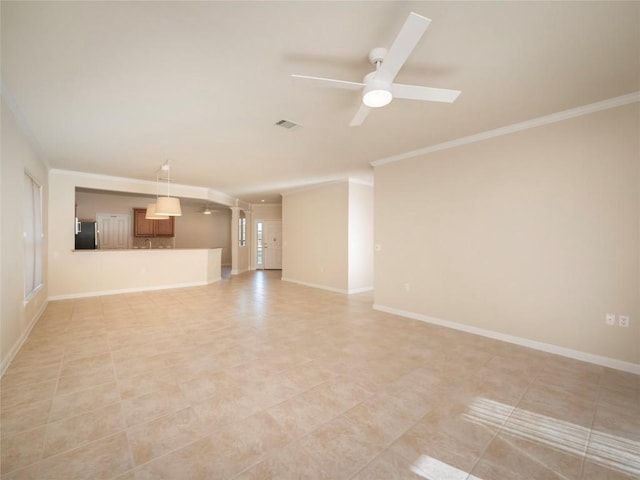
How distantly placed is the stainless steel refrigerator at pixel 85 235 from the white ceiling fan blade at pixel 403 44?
8542 mm

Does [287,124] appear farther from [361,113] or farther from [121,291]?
[121,291]

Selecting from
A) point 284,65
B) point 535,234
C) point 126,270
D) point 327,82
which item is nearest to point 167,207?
point 126,270

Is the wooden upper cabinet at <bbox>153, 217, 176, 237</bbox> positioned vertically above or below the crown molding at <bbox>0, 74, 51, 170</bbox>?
below

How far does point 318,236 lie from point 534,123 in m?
4.95

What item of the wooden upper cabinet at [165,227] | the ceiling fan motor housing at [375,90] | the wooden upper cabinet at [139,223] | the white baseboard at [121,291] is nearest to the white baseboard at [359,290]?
the white baseboard at [121,291]

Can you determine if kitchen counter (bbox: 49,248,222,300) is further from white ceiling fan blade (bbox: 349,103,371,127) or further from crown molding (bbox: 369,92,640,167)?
white ceiling fan blade (bbox: 349,103,371,127)

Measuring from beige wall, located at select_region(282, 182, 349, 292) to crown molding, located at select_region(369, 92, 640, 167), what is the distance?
2.47m

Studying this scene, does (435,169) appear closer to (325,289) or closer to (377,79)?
(377,79)

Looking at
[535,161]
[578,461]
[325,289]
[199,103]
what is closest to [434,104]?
[535,161]

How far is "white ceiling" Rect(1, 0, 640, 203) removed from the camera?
5.83ft

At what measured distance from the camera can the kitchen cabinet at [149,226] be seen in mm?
8984

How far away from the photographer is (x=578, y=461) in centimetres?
171

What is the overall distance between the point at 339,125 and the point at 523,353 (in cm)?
334

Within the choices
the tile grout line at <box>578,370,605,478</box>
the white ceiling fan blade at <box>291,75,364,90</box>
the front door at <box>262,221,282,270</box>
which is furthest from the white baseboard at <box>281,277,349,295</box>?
the white ceiling fan blade at <box>291,75,364,90</box>
